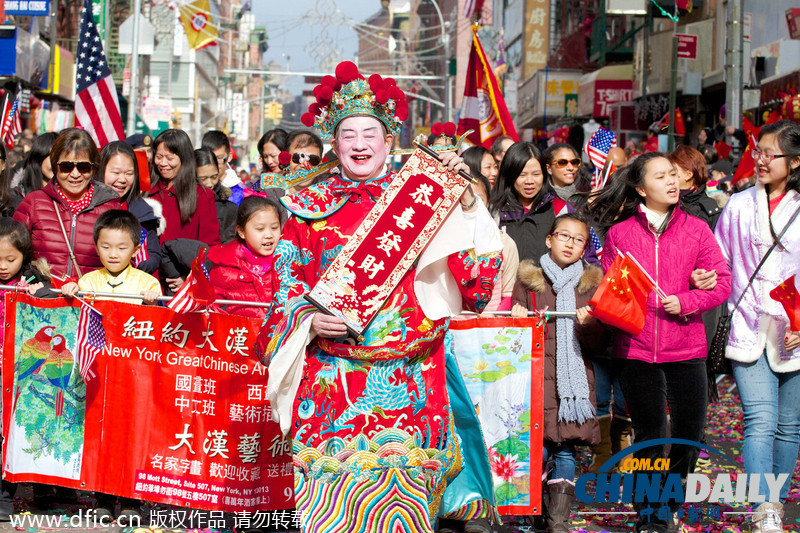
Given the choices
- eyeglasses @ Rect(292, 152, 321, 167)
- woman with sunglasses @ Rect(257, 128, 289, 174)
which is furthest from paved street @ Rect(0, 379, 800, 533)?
woman with sunglasses @ Rect(257, 128, 289, 174)

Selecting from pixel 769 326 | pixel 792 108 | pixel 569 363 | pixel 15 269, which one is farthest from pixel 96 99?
pixel 792 108

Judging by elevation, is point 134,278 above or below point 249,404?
above

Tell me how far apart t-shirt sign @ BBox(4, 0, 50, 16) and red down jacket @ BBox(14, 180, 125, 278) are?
16304mm

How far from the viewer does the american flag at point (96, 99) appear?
9523 mm

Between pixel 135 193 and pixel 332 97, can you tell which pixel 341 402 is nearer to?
pixel 332 97

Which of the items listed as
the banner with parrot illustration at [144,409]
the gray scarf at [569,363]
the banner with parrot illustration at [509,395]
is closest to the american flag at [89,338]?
the banner with parrot illustration at [144,409]

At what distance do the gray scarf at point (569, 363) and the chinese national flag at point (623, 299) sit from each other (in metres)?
0.36

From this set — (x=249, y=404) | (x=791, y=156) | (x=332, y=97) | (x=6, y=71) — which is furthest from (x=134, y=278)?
(x=6, y=71)

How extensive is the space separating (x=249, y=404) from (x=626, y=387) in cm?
202

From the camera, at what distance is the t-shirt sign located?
66.5 ft

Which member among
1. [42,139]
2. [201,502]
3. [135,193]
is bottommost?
[201,502]

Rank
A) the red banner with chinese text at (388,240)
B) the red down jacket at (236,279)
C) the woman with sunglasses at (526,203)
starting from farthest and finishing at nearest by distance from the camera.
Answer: the woman with sunglasses at (526,203)
the red down jacket at (236,279)
the red banner with chinese text at (388,240)

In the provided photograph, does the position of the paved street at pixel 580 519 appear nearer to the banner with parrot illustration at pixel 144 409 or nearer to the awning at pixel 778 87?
the banner with parrot illustration at pixel 144 409

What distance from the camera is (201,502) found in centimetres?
526
